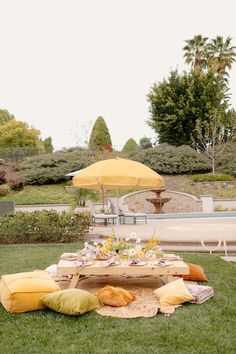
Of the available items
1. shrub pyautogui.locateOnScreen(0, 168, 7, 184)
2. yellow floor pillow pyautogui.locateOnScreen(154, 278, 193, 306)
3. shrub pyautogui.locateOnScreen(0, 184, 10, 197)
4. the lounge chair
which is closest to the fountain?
the lounge chair

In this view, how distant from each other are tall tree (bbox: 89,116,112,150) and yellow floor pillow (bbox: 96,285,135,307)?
24.4 meters

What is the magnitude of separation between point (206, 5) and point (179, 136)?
19376 millimetres

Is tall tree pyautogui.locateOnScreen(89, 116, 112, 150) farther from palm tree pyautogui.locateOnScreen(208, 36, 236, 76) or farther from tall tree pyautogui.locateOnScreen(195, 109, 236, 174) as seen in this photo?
palm tree pyautogui.locateOnScreen(208, 36, 236, 76)

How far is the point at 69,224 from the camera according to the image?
37.0 ft

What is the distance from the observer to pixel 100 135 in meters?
30.4

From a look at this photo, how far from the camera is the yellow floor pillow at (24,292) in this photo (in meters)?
5.21

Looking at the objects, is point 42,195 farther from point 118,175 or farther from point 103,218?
point 118,175

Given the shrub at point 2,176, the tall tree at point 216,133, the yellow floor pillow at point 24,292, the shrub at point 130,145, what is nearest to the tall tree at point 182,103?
the tall tree at point 216,133

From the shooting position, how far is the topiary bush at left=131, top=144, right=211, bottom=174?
25172 mm

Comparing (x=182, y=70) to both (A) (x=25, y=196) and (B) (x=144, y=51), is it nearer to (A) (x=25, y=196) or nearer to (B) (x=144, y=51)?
(B) (x=144, y=51)

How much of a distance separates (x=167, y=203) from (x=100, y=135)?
10458mm

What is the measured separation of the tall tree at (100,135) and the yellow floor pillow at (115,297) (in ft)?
80.0

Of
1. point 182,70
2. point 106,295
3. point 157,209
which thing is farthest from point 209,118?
point 106,295

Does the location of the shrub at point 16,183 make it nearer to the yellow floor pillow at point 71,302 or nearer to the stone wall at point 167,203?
the stone wall at point 167,203
